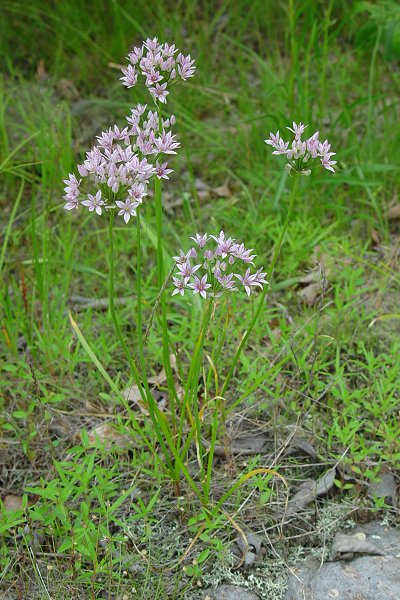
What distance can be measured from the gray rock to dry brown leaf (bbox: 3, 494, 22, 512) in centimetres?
63

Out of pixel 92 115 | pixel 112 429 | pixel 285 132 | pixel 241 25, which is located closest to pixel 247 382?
pixel 112 429

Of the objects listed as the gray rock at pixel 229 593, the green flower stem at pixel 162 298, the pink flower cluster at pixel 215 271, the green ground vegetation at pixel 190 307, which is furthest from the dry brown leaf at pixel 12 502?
the pink flower cluster at pixel 215 271

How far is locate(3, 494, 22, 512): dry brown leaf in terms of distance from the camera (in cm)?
218

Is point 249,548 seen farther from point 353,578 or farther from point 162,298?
point 162,298

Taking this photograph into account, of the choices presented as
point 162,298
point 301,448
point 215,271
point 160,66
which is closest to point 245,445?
point 301,448

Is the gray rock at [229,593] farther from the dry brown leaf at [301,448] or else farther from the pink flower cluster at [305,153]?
the pink flower cluster at [305,153]

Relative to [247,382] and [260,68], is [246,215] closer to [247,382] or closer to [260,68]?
[247,382]

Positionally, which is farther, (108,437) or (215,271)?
(108,437)

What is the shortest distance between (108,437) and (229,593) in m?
0.63

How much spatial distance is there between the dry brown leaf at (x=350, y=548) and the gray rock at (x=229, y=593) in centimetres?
27

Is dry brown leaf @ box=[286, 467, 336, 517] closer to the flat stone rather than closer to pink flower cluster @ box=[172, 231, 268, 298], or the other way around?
the flat stone

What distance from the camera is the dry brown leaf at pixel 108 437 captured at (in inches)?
89.5

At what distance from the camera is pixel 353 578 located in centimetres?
199

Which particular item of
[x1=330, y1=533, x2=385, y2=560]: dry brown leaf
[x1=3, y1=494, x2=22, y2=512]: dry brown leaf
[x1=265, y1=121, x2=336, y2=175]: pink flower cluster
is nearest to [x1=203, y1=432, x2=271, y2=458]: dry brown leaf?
[x1=330, y1=533, x2=385, y2=560]: dry brown leaf
